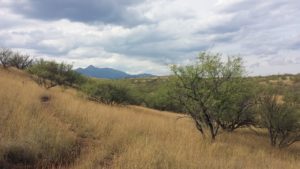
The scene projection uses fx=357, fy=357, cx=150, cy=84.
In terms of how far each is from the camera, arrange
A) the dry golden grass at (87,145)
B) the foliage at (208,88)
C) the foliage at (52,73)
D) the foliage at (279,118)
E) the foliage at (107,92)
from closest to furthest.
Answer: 1. the dry golden grass at (87,145)
2. the foliage at (208,88)
3. the foliage at (279,118)
4. the foliage at (107,92)
5. the foliage at (52,73)

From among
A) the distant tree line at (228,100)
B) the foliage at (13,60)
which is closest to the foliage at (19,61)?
the foliage at (13,60)

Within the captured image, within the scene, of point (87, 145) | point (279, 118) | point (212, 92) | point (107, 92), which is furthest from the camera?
point (107, 92)

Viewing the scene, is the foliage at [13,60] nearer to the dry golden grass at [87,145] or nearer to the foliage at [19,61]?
the foliage at [19,61]

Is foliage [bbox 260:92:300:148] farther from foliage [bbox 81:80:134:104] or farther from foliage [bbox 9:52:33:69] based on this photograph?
foliage [bbox 9:52:33:69]

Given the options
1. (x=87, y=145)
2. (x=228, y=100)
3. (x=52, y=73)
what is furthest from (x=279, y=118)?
(x=52, y=73)

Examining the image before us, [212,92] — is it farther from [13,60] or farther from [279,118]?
[13,60]

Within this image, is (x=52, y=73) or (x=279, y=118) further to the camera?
(x=52, y=73)

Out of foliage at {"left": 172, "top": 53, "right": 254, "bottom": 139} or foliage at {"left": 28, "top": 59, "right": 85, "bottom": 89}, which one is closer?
foliage at {"left": 172, "top": 53, "right": 254, "bottom": 139}

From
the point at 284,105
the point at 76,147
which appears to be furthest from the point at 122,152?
the point at 284,105

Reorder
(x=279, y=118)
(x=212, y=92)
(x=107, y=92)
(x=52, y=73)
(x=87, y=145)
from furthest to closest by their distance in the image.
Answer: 1. (x=52, y=73)
2. (x=107, y=92)
3. (x=279, y=118)
4. (x=212, y=92)
5. (x=87, y=145)

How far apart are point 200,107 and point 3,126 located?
10.8 metres

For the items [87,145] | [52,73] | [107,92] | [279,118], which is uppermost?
[52,73]

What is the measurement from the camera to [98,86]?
35906mm

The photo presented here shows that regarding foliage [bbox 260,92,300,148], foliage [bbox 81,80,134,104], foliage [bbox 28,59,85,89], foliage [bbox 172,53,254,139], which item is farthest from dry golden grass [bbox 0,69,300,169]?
foliage [bbox 28,59,85,89]
